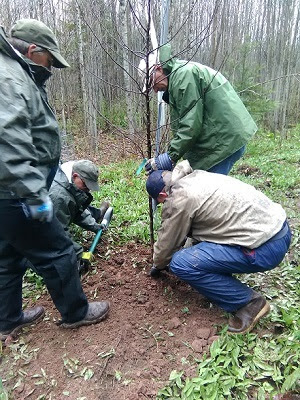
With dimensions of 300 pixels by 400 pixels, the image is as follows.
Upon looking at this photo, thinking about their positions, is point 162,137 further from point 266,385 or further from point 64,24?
point 64,24

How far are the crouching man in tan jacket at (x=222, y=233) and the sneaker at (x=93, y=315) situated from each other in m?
0.64

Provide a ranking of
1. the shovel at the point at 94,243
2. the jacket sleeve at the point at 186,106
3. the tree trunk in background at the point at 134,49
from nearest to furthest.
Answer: the jacket sleeve at the point at 186,106
the shovel at the point at 94,243
the tree trunk in background at the point at 134,49

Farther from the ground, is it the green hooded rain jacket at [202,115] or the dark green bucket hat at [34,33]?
the dark green bucket hat at [34,33]

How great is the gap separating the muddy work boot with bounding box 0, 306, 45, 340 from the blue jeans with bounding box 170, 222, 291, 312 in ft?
3.74

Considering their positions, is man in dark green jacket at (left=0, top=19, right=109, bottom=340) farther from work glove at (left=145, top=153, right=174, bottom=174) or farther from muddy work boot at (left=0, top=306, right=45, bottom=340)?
work glove at (left=145, top=153, right=174, bottom=174)

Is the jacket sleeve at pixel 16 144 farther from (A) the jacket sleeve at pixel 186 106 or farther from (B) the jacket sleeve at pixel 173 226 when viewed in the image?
(A) the jacket sleeve at pixel 186 106

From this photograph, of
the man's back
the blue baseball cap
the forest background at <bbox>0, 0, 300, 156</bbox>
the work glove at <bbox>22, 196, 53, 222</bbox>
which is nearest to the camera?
the work glove at <bbox>22, 196, 53, 222</bbox>

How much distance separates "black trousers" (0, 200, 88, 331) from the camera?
1980 millimetres

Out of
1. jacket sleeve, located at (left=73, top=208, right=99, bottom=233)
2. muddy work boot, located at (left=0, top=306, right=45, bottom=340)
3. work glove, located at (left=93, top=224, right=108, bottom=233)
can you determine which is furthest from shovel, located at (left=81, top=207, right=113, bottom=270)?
muddy work boot, located at (left=0, top=306, right=45, bottom=340)

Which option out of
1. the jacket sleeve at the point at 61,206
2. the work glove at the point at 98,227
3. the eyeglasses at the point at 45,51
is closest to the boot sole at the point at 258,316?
the jacket sleeve at the point at 61,206

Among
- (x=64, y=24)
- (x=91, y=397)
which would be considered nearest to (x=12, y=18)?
(x=64, y=24)

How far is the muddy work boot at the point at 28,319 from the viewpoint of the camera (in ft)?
7.97

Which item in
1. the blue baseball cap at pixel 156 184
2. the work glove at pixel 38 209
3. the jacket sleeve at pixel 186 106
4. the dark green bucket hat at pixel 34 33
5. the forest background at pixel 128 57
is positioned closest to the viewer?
the work glove at pixel 38 209

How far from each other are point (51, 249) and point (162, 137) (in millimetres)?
1785
